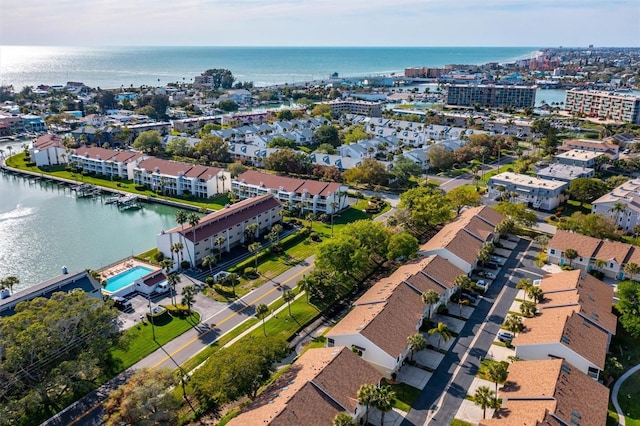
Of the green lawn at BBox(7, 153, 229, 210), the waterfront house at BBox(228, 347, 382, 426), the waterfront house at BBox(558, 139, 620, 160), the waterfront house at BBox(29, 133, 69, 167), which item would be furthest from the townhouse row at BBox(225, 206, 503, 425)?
the waterfront house at BBox(29, 133, 69, 167)

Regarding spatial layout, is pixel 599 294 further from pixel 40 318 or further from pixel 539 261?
pixel 40 318

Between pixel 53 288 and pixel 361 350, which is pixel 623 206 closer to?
pixel 361 350

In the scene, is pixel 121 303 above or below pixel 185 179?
below

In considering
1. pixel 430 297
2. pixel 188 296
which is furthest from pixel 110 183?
pixel 430 297

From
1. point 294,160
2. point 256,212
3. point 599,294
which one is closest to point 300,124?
point 294,160

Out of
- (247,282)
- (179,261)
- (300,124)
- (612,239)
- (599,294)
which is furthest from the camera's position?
(300,124)

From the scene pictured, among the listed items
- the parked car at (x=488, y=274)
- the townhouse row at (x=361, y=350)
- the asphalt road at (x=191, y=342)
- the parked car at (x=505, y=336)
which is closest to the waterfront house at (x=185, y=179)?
the asphalt road at (x=191, y=342)

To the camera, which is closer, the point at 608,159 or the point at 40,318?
the point at 40,318

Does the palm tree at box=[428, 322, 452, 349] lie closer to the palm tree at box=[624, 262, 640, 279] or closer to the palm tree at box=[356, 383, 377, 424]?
the palm tree at box=[356, 383, 377, 424]
